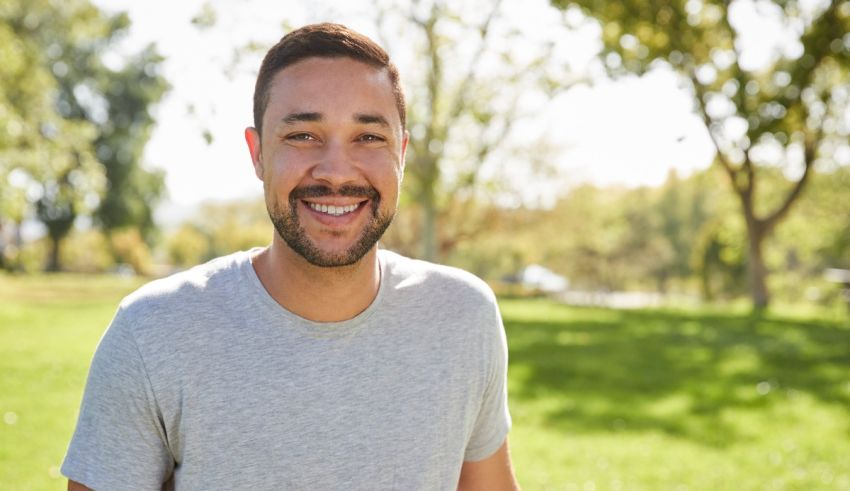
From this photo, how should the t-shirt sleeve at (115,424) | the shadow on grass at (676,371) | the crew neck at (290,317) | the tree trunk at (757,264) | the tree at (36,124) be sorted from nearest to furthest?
the t-shirt sleeve at (115,424)
the crew neck at (290,317)
the shadow on grass at (676,371)
the tree at (36,124)
the tree trunk at (757,264)

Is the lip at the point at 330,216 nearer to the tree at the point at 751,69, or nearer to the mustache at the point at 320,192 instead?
the mustache at the point at 320,192

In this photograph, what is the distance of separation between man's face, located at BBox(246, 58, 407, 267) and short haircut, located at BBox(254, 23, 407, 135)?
2 centimetres

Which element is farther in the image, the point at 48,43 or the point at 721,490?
the point at 48,43

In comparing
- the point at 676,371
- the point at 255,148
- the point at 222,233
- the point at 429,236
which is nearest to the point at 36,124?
the point at 429,236

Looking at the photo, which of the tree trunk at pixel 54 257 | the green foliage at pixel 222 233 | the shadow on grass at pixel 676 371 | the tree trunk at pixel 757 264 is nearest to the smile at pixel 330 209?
the shadow on grass at pixel 676 371

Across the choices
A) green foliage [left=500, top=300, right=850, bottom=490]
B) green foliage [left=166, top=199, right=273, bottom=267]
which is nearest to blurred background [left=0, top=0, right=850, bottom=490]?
green foliage [left=500, top=300, right=850, bottom=490]

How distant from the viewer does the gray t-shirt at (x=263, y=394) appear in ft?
6.38

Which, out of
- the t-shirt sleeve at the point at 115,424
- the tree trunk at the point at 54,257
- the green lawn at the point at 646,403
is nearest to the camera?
the t-shirt sleeve at the point at 115,424

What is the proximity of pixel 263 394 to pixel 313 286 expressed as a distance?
0.32m

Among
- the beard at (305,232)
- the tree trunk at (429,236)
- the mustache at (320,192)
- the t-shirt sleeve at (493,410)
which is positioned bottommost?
the tree trunk at (429,236)

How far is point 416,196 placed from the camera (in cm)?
1795

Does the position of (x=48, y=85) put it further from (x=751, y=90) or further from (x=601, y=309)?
(x=751, y=90)

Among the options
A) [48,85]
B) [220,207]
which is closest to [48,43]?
[48,85]

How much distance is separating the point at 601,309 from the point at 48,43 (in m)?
31.7
